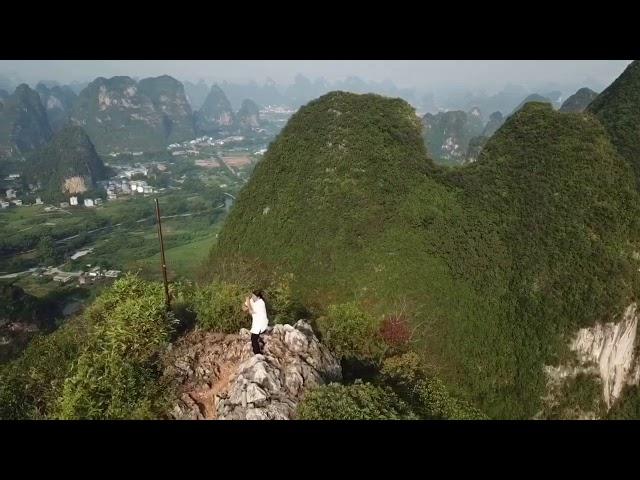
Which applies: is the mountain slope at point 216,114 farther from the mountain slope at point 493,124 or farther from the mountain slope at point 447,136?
the mountain slope at point 493,124

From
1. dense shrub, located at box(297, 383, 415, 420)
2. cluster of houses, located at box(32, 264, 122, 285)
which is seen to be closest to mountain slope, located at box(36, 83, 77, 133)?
cluster of houses, located at box(32, 264, 122, 285)

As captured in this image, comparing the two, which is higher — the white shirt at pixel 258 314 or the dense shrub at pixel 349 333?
the white shirt at pixel 258 314

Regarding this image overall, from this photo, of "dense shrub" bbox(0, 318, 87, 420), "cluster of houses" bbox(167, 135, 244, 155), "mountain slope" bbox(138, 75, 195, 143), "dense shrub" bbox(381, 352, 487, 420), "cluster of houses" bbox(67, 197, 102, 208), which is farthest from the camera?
"mountain slope" bbox(138, 75, 195, 143)

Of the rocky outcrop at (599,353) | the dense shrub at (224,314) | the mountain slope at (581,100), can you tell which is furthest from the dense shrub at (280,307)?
the mountain slope at (581,100)

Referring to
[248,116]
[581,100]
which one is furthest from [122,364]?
[248,116]

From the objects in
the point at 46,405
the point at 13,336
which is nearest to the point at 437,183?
the point at 46,405

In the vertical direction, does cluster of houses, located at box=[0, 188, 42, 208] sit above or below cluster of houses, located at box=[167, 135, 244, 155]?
below

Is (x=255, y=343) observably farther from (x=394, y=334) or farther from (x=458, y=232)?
(x=458, y=232)

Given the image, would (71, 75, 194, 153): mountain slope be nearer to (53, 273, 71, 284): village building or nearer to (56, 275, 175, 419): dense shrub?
(53, 273, 71, 284): village building
